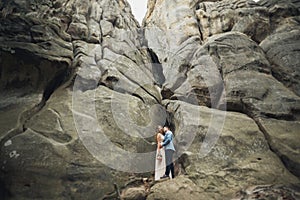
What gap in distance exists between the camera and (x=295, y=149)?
1372cm

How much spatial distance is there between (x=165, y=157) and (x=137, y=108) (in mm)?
4715

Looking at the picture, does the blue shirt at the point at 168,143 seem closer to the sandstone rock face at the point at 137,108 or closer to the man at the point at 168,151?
the man at the point at 168,151

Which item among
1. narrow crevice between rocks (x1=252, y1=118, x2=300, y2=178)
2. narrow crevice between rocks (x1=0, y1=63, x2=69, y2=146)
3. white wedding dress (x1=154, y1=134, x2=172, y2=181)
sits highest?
narrow crevice between rocks (x1=0, y1=63, x2=69, y2=146)

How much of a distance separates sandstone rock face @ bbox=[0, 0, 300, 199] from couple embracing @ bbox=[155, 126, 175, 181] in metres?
0.51

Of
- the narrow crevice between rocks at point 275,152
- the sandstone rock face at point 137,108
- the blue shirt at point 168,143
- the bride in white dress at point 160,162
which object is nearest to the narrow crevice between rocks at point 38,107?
the sandstone rock face at point 137,108

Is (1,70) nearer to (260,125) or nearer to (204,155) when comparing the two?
(204,155)

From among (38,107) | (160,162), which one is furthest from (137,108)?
(38,107)

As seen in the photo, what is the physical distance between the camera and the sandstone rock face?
12.9m

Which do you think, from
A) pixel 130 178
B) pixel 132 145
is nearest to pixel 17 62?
pixel 132 145

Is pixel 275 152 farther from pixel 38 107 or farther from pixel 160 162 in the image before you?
pixel 38 107

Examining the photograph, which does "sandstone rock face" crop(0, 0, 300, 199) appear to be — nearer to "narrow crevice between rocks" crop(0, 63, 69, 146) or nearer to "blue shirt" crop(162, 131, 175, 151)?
"narrow crevice between rocks" crop(0, 63, 69, 146)

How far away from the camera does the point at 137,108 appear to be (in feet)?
61.4

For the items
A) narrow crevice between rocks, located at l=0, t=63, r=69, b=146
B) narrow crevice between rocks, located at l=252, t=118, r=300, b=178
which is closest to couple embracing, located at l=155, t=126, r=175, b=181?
narrow crevice between rocks, located at l=252, t=118, r=300, b=178

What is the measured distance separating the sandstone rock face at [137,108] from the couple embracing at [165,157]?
20.3 inches
